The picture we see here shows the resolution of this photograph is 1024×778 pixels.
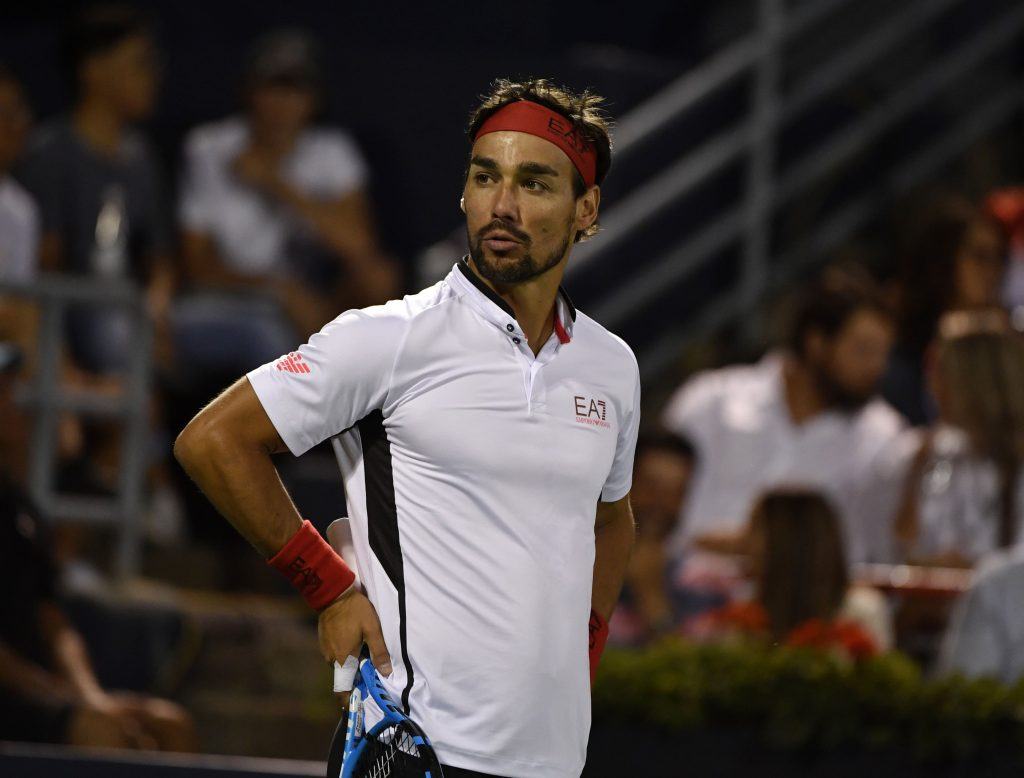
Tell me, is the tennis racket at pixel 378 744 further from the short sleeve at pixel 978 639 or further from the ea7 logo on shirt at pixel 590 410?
the short sleeve at pixel 978 639

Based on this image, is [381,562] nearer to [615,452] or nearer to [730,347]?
[615,452]

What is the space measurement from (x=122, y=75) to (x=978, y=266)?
3337mm

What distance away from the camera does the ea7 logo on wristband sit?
Answer: 296 centimetres

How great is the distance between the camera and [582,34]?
29.7 feet

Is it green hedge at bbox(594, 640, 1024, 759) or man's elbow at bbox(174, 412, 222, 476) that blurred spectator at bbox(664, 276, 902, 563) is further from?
man's elbow at bbox(174, 412, 222, 476)

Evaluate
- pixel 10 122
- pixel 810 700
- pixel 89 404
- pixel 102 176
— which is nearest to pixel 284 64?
pixel 102 176

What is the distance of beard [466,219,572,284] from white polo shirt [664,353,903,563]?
11.9ft

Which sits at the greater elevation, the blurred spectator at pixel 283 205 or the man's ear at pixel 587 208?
the blurred spectator at pixel 283 205

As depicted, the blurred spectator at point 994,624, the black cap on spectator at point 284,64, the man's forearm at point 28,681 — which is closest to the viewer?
the blurred spectator at point 994,624

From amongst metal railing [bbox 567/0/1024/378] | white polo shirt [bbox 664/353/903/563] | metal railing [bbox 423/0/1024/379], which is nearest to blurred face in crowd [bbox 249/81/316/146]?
metal railing [bbox 423/0/1024/379]

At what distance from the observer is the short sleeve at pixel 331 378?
2910 millimetres

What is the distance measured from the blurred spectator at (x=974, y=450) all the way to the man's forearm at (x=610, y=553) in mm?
2984

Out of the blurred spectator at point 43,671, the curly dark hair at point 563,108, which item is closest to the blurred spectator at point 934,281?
the blurred spectator at point 43,671

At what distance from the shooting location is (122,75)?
23.2ft
